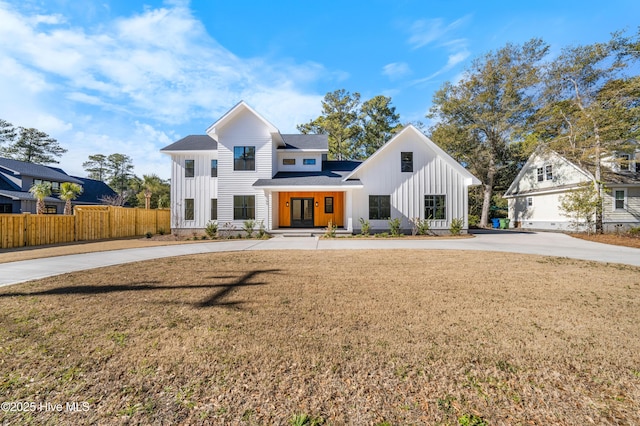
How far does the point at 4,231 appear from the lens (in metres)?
11.7

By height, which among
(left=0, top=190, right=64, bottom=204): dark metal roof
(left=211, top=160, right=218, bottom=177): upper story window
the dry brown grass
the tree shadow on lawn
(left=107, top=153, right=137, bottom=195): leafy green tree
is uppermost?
(left=107, top=153, right=137, bottom=195): leafy green tree

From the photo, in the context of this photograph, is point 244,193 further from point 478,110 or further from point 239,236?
point 478,110

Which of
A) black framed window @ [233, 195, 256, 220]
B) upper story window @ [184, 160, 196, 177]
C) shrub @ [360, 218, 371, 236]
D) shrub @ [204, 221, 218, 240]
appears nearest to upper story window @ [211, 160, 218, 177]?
upper story window @ [184, 160, 196, 177]

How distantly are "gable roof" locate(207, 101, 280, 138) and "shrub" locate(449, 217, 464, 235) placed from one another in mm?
12010

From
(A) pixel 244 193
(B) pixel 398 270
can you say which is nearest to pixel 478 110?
(A) pixel 244 193

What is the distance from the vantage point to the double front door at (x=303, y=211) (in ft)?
62.5

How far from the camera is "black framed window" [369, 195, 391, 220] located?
16594mm

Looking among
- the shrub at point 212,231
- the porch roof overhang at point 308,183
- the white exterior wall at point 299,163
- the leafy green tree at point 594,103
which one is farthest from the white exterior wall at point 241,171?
the leafy green tree at point 594,103

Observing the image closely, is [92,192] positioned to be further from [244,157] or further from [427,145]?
[427,145]

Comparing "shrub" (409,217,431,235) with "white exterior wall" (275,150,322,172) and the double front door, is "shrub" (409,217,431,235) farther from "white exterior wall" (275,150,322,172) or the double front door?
"white exterior wall" (275,150,322,172)

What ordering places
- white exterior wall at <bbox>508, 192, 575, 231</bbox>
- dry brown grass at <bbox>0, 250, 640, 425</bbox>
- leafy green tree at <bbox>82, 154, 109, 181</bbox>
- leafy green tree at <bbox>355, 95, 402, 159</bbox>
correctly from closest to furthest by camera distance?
dry brown grass at <bbox>0, 250, 640, 425</bbox> → white exterior wall at <bbox>508, 192, 575, 231</bbox> → leafy green tree at <bbox>355, 95, 402, 159</bbox> → leafy green tree at <bbox>82, 154, 109, 181</bbox>

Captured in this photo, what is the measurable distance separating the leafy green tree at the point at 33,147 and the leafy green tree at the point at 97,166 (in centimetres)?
653

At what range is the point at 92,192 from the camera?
31062 mm

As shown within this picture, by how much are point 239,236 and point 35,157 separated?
44513mm
